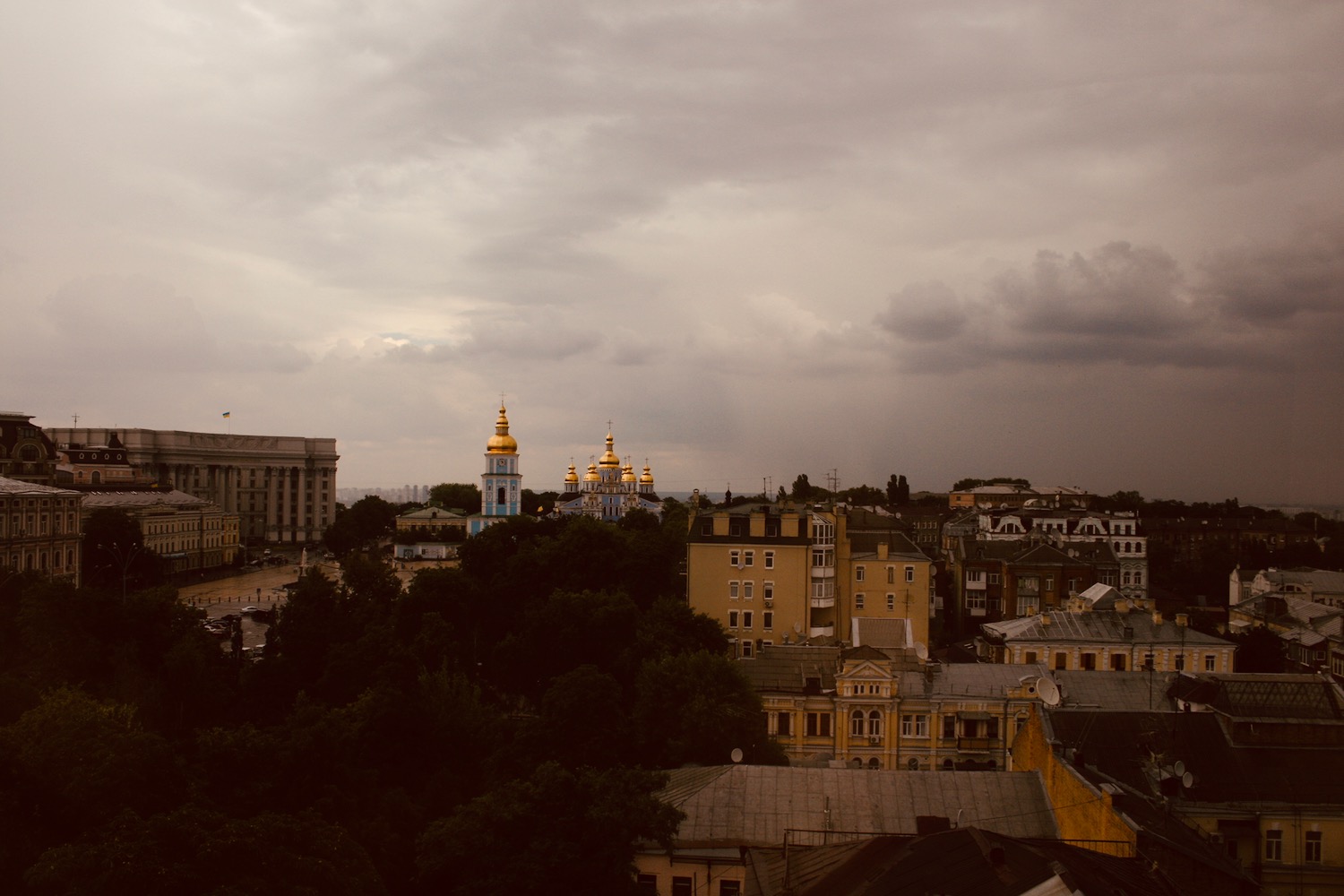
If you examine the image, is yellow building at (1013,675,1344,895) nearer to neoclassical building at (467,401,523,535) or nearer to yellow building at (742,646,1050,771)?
yellow building at (742,646,1050,771)

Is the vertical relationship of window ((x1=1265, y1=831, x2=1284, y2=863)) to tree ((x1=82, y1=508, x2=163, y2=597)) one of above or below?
below

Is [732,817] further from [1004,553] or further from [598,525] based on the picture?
[1004,553]

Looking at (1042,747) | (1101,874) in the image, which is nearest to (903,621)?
(1042,747)

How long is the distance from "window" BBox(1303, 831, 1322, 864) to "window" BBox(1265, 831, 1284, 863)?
475mm

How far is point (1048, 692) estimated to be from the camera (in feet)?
105

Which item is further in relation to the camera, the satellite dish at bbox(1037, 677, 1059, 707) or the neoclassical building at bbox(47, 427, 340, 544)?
the neoclassical building at bbox(47, 427, 340, 544)

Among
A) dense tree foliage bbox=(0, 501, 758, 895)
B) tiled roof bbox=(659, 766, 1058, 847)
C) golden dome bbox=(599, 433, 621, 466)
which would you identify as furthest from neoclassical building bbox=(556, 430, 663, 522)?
tiled roof bbox=(659, 766, 1058, 847)

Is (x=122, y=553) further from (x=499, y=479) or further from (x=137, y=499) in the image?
(x=499, y=479)

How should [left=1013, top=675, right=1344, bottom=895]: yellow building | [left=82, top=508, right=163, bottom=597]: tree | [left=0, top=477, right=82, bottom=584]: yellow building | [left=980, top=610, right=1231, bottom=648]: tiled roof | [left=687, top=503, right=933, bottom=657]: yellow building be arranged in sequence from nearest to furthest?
[left=1013, top=675, right=1344, bottom=895]: yellow building
[left=980, top=610, right=1231, bottom=648]: tiled roof
[left=687, top=503, right=933, bottom=657]: yellow building
[left=0, top=477, right=82, bottom=584]: yellow building
[left=82, top=508, right=163, bottom=597]: tree

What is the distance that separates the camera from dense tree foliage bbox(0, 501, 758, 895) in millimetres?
19438

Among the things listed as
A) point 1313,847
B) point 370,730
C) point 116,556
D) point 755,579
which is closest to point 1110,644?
point 755,579

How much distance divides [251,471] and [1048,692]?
155275 millimetres

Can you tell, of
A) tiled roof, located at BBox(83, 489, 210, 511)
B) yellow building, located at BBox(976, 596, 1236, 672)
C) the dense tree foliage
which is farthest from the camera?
tiled roof, located at BBox(83, 489, 210, 511)

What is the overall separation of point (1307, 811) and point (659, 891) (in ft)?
44.2
